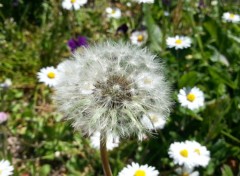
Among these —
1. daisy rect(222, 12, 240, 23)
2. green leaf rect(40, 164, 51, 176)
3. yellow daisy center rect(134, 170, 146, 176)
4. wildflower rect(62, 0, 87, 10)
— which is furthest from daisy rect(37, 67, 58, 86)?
daisy rect(222, 12, 240, 23)

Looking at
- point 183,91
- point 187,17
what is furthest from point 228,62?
point 183,91

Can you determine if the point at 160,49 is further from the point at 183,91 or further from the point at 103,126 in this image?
the point at 103,126

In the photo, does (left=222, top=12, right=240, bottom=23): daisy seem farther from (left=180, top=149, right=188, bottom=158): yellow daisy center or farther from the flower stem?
the flower stem

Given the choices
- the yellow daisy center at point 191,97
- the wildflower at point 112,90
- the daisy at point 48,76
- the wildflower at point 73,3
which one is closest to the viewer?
the wildflower at point 112,90

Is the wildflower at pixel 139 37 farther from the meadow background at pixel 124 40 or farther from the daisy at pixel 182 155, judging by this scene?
the daisy at pixel 182 155

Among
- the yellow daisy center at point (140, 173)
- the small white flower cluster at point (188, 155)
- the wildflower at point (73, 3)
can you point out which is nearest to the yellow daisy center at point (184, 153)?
the small white flower cluster at point (188, 155)

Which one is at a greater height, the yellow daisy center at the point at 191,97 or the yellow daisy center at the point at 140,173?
the yellow daisy center at the point at 191,97

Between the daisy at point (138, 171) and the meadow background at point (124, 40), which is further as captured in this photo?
the meadow background at point (124, 40)

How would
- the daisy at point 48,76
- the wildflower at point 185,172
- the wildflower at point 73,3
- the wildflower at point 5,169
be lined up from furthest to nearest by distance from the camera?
the wildflower at point 73,3
the daisy at point 48,76
the wildflower at point 185,172
the wildflower at point 5,169
